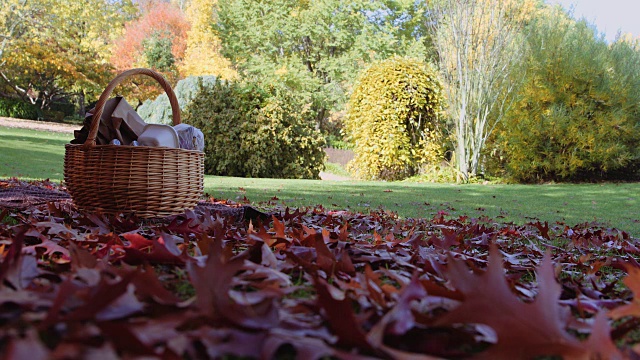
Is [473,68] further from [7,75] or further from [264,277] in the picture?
[7,75]

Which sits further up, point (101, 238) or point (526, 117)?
point (526, 117)

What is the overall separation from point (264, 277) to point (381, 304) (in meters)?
0.31

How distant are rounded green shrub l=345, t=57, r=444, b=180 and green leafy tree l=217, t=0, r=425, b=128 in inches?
367

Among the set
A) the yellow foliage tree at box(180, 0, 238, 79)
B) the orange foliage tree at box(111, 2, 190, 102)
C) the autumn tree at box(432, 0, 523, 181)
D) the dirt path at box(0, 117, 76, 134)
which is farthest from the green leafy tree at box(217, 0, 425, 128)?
the autumn tree at box(432, 0, 523, 181)

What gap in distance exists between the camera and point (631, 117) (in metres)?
13.2

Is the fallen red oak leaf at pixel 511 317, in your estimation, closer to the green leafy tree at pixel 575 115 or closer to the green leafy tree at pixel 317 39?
the green leafy tree at pixel 575 115

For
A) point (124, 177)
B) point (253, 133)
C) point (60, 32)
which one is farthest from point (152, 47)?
point (124, 177)

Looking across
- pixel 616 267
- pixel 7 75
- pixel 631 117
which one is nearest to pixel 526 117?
pixel 631 117

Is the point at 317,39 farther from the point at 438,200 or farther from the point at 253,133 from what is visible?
the point at 438,200

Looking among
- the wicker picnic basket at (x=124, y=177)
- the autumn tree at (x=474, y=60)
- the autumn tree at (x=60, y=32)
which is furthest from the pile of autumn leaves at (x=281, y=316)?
the autumn tree at (x=60, y=32)

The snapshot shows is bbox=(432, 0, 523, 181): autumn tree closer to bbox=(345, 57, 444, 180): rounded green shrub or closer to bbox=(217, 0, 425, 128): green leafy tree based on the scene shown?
bbox=(345, 57, 444, 180): rounded green shrub

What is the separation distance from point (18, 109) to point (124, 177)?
3122cm

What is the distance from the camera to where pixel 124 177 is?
2656 millimetres

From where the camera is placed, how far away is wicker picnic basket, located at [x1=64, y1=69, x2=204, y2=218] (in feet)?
8.72
